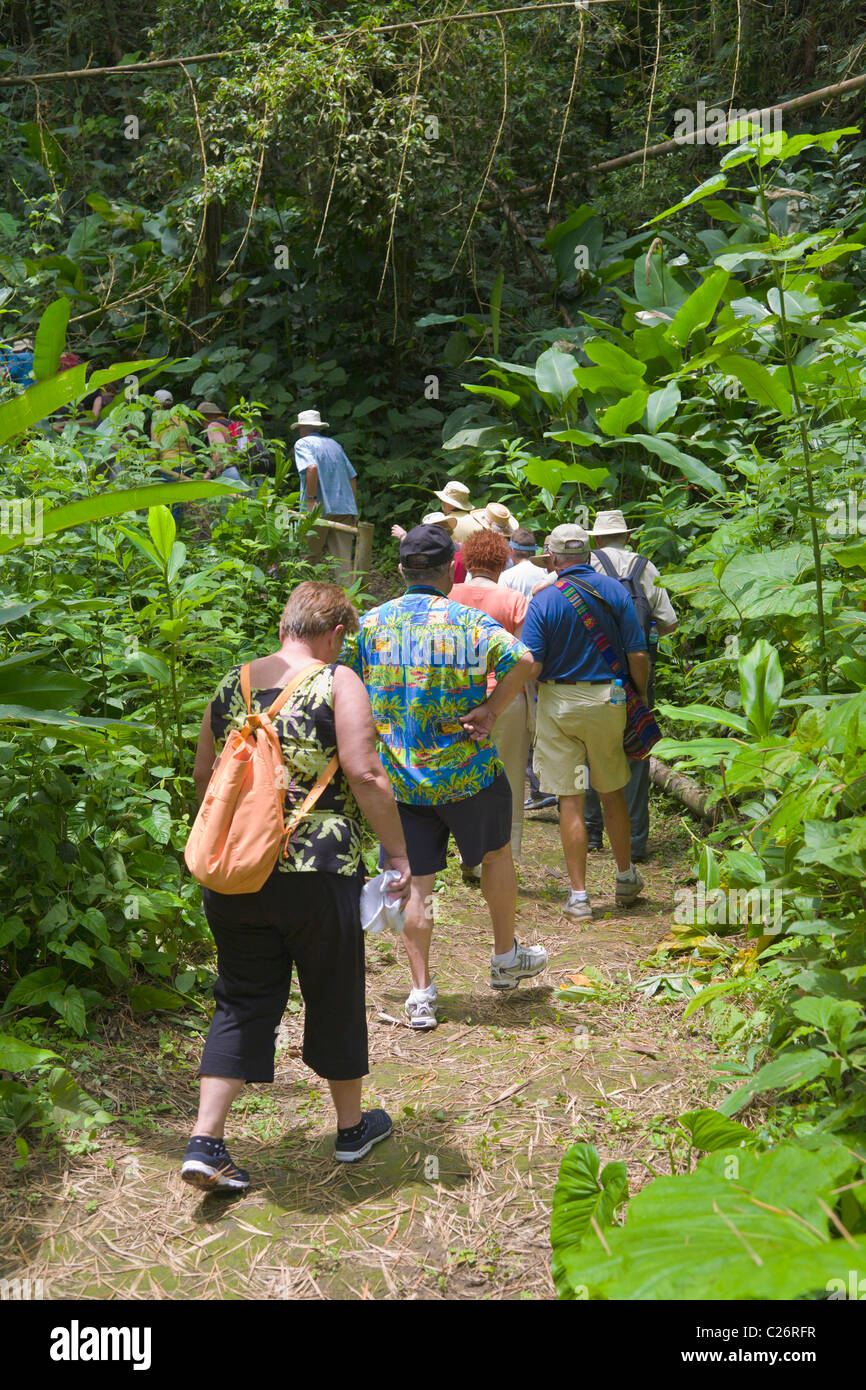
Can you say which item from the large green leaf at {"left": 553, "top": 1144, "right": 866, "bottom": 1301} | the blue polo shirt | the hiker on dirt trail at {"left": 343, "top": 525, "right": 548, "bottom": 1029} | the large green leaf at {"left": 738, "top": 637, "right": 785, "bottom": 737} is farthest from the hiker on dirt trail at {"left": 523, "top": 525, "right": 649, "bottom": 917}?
the large green leaf at {"left": 553, "top": 1144, "right": 866, "bottom": 1301}

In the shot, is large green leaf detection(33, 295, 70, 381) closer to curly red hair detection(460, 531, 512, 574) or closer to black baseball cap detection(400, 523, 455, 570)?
black baseball cap detection(400, 523, 455, 570)

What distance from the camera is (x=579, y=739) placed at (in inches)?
206

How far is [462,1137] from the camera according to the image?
10.7 ft

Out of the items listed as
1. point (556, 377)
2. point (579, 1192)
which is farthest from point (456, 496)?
point (579, 1192)

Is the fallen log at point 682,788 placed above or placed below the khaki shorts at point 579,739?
below

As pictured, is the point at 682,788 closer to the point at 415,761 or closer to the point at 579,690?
the point at 579,690

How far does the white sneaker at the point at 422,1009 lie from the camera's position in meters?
4.03

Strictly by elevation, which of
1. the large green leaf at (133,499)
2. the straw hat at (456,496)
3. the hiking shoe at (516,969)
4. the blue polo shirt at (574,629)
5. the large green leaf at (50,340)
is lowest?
the hiking shoe at (516,969)

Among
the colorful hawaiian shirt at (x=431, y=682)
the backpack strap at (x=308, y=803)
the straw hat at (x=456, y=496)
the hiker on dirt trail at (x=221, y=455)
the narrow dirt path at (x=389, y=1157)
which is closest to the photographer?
the narrow dirt path at (x=389, y=1157)

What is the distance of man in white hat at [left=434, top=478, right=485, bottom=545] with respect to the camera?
6828 mm

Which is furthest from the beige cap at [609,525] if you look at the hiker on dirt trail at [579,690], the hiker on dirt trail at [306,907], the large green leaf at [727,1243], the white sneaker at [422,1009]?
the large green leaf at [727,1243]

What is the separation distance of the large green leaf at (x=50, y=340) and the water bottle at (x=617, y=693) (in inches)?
110

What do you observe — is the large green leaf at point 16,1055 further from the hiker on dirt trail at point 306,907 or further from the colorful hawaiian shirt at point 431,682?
the colorful hawaiian shirt at point 431,682

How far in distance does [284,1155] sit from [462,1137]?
518mm
